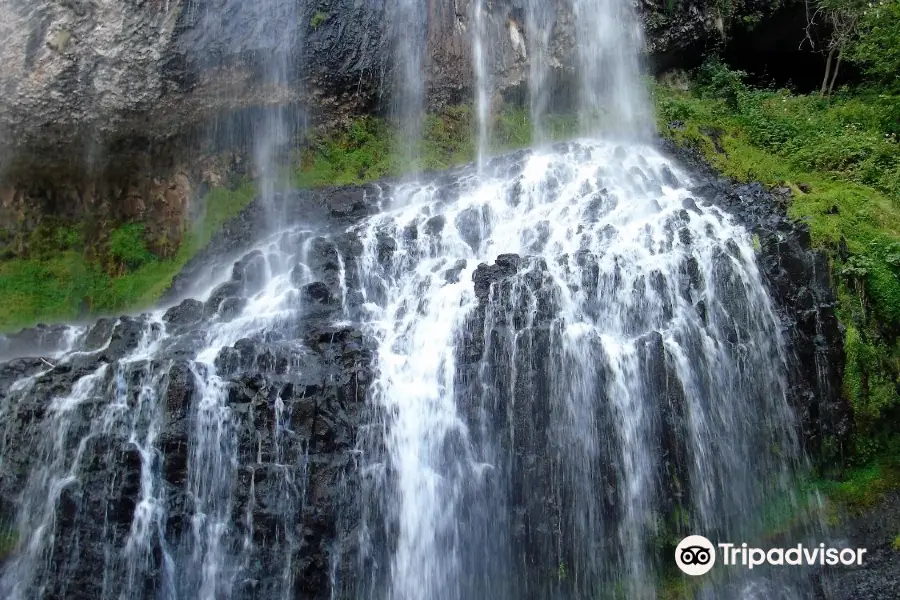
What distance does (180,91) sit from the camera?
1672 cm

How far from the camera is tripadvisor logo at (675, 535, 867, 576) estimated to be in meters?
10.0

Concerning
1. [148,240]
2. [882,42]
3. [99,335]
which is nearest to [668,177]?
[882,42]

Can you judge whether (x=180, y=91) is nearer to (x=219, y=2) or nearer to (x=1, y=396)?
(x=219, y=2)

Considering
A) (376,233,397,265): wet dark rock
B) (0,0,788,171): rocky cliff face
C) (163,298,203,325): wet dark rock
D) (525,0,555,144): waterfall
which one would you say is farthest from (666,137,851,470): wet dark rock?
(163,298,203,325): wet dark rock

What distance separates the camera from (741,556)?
1009 centimetres

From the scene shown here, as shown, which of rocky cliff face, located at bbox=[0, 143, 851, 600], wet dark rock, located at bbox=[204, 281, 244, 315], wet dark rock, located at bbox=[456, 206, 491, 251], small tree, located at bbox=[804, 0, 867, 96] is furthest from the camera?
small tree, located at bbox=[804, 0, 867, 96]

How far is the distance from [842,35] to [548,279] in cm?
1164

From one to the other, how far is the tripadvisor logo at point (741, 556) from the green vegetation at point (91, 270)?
11.8 metres

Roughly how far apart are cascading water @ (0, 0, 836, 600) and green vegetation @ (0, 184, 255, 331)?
3723mm

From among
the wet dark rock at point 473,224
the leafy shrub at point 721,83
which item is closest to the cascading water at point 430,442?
the wet dark rock at point 473,224

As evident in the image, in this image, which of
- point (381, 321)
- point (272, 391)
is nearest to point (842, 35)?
point (381, 321)

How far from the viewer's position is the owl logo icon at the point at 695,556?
10047mm

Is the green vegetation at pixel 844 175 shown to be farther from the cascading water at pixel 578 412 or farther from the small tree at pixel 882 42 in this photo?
the cascading water at pixel 578 412

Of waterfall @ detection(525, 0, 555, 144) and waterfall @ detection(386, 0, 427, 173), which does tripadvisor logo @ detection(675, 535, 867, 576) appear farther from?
waterfall @ detection(386, 0, 427, 173)
